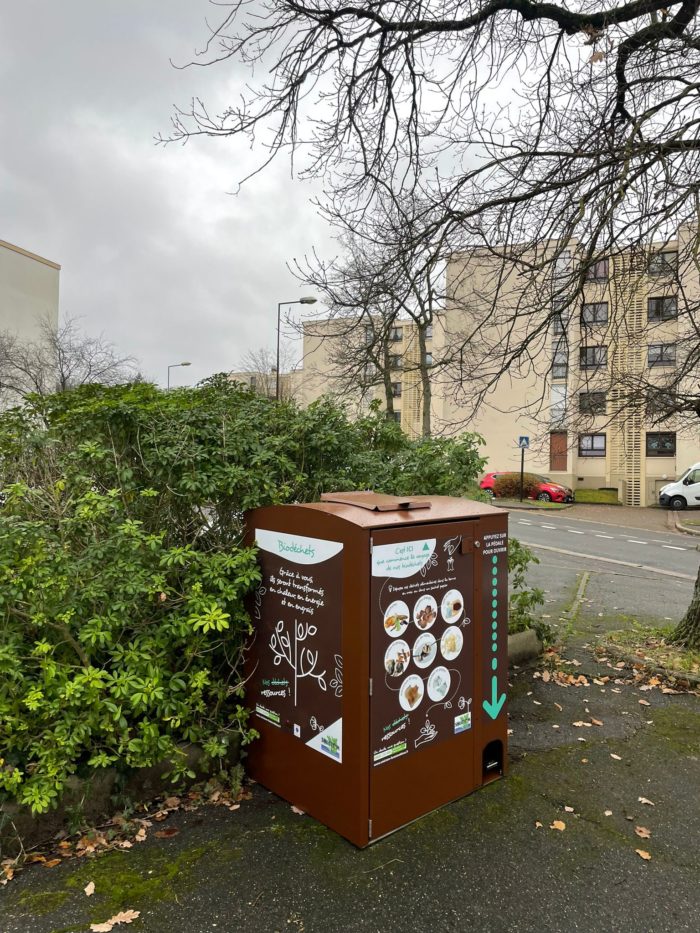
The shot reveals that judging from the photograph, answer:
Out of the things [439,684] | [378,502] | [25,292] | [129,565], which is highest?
[25,292]

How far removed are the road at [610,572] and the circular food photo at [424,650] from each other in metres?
4.16

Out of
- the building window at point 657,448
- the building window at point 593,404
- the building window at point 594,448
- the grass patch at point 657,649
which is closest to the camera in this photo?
the grass patch at point 657,649

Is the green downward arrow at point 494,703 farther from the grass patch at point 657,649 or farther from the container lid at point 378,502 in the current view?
the grass patch at point 657,649

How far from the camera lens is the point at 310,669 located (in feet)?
9.68

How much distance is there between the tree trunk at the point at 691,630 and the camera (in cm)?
534

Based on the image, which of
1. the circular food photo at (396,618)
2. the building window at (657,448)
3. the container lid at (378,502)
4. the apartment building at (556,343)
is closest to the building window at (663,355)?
the apartment building at (556,343)

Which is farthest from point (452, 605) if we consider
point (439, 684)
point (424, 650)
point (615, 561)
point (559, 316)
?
point (615, 561)

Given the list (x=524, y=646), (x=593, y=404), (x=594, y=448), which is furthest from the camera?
(x=594, y=448)

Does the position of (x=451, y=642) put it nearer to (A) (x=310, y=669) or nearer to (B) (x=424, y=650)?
(B) (x=424, y=650)

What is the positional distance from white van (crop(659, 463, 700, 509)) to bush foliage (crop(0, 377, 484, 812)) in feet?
78.6

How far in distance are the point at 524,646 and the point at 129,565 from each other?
3.58 metres

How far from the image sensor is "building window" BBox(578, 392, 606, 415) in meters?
6.98

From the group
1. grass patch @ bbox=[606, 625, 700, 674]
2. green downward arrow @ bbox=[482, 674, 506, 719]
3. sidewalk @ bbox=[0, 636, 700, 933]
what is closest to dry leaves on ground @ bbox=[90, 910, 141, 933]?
sidewalk @ bbox=[0, 636, 700, 933]

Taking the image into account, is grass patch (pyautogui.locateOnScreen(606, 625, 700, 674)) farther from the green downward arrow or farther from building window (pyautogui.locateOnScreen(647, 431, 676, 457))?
building window (pyautogui.locateOnScreen(647, 431, 676, 457))
